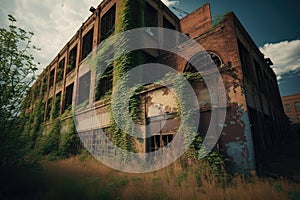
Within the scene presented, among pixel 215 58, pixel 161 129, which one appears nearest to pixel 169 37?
pixel 215 58

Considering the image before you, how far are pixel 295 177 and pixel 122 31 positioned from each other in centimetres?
1049

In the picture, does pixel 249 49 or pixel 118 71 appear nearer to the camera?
pixel 118 71

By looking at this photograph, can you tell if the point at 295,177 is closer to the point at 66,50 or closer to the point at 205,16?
the point at 205,16

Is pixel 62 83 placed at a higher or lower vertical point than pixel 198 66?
higher

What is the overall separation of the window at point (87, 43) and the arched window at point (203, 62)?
9589 millimetres

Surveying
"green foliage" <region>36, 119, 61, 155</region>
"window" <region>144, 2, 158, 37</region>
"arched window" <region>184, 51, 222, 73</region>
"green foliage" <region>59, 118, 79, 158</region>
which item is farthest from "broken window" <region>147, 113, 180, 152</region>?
"green foliage" <region>36, 119, 61, 155</region>

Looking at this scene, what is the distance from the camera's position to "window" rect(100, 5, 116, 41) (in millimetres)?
12267

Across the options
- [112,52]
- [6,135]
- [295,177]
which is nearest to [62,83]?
[112,52]

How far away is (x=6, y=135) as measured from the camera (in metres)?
4.69

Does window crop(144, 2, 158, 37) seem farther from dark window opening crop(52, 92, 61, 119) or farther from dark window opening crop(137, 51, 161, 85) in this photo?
dark window opening crop(52, 92, 61, 119)

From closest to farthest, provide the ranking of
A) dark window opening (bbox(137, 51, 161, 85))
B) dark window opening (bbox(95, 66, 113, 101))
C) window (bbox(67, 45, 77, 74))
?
dark window opening (bbox(137, 51, 161, 85)) < dark window opening (bbox(95, 66, 113, 101)) < window (bbox(67, 45, 77, 74))

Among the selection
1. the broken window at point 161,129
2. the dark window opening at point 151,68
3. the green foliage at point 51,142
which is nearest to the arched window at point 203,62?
the dark window opening at point 151,68

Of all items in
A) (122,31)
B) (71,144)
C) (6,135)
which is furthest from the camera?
(71,144)

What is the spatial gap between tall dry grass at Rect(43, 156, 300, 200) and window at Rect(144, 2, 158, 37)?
384 inches
